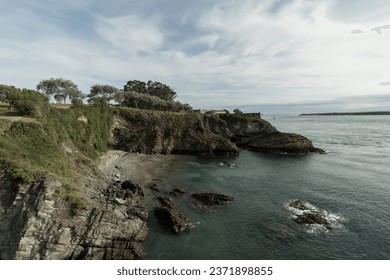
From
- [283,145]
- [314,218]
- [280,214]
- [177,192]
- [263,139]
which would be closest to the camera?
[314,218]

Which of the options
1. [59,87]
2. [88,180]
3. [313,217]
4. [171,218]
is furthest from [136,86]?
[313,217]

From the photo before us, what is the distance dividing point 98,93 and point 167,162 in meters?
33.5

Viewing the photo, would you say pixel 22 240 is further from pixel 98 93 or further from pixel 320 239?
pixel 98 93

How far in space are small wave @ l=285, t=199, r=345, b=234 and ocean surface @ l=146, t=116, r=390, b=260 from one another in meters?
0.22

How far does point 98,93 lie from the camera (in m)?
70.9

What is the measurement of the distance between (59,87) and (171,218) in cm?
5583

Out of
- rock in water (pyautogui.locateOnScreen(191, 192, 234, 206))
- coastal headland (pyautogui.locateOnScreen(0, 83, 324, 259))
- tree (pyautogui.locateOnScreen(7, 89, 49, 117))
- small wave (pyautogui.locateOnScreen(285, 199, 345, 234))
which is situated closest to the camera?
coastal headland (pyautogui.locateOnScreen(0, 83, 324, 259))

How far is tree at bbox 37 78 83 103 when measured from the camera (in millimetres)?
63781

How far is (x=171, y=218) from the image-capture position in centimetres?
2620

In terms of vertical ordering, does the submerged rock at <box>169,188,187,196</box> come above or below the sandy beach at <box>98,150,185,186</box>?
below

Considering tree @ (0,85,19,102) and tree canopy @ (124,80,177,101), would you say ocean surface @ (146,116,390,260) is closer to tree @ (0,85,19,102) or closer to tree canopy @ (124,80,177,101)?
tree @ (0,85,19,102)

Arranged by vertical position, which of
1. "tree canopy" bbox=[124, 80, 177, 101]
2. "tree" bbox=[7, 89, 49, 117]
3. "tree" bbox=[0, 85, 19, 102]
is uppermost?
"tree canopy" bbox=[124, 80, 177, 101]

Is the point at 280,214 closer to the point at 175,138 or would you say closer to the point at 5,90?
the point at 175,138

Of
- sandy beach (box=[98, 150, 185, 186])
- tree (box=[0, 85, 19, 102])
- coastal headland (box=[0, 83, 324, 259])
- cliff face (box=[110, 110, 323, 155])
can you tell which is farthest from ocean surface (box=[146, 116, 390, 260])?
tree (box=[0, 85, 19, 102])
